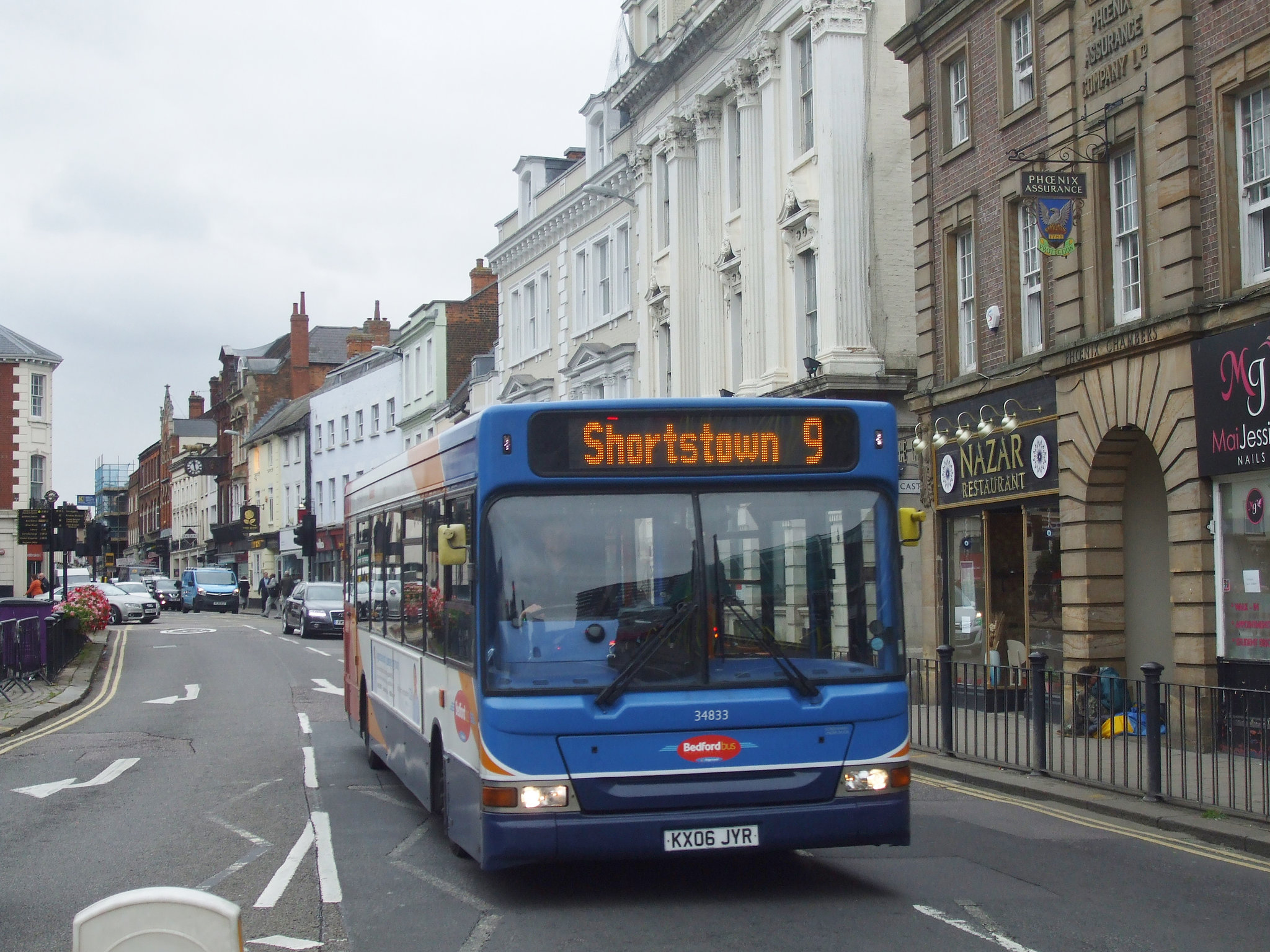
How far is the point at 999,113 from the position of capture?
20.6 m

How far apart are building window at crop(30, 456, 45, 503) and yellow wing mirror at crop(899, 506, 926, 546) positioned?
67688 millimetres

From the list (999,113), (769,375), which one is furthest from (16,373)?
(999,113)

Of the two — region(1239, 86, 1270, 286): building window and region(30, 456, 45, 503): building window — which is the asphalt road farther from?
region(30, 456, 45, 503): building window

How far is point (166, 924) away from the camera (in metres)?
3.63

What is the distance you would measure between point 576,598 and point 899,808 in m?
2.13

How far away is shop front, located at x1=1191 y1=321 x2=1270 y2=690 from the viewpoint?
1489 cm

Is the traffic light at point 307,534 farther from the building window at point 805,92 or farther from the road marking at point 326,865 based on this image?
the building window at point 805,92

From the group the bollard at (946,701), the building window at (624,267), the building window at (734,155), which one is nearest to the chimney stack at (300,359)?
the building window at (624,267)

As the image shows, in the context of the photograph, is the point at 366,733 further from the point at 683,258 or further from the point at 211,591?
the point at 211,591

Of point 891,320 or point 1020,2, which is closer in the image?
point 1020,2

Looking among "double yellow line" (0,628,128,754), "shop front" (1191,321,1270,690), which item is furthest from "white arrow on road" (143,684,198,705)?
"shop front" (1191,321,1270,690)

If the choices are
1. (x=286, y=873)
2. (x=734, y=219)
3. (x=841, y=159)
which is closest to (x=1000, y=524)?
(x=841, y=159)

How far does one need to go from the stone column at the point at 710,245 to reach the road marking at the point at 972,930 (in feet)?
79.9

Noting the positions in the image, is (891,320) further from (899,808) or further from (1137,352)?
(899,808)
